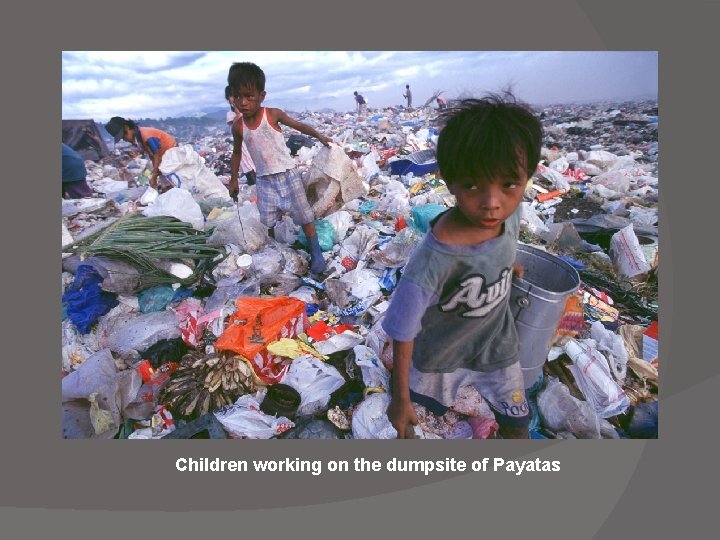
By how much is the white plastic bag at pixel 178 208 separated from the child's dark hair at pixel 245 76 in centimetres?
105

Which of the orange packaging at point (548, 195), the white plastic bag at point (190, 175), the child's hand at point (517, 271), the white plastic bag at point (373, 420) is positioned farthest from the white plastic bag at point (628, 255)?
the white plastic bag at point (190, 175)

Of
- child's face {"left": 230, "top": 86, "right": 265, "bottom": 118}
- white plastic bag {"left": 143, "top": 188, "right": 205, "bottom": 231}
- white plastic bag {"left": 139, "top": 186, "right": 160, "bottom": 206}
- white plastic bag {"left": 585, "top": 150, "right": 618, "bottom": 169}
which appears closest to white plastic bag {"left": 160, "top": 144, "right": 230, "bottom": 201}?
white plastic bag {"left": 139, "top": 186, "right": 160, "bottom": 206}

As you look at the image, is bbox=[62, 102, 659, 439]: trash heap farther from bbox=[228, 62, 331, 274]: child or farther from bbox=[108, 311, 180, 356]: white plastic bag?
bbox=[228, 62, 331, 274]: child

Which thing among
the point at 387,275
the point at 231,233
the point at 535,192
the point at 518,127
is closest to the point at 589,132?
the point at 535,192

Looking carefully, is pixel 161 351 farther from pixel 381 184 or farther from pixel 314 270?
pixel 381 184

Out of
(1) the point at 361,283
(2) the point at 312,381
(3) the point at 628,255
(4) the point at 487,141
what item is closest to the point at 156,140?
(1) the point at 361,283

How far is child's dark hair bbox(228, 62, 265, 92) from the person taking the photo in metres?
2.71

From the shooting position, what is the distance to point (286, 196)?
321 centimetres

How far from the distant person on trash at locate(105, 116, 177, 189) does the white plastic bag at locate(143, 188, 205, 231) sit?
101 centimetres

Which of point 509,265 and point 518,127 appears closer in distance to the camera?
point 518,127

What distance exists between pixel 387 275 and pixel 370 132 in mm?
3033

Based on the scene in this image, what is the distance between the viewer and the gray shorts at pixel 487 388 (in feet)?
6.23

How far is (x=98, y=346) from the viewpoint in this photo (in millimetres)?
2719

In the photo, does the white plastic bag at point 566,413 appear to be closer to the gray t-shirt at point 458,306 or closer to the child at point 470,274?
the child at point 470,274
